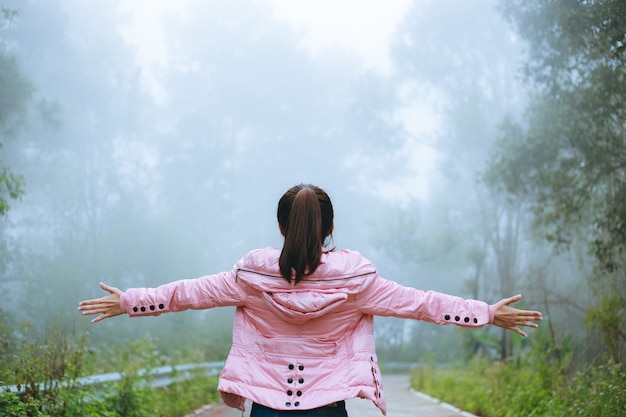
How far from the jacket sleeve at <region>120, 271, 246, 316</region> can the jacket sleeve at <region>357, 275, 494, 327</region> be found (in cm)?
57

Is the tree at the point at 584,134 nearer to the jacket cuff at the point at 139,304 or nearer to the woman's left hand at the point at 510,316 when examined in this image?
the woman's left hand at the point at 510,316

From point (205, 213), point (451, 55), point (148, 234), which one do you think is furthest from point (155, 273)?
point (451, 55)

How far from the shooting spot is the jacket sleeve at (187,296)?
139 inches

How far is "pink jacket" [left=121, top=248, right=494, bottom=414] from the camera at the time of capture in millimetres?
3400

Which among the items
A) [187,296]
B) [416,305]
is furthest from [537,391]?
[187,296]

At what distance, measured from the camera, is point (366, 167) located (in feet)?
122

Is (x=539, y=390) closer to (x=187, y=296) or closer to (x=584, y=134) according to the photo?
(x=584, y=134)

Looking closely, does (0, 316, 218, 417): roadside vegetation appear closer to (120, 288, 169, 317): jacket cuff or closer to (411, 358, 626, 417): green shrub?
(120, 288, 169, 317): jacket cuff

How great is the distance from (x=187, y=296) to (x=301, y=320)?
0.54m

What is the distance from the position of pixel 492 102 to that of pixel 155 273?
45.0 ft

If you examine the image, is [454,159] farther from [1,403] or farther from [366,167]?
[1,403]

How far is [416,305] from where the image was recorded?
3561 millimetres

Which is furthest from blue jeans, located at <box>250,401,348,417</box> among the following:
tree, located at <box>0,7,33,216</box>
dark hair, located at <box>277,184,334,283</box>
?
tree, located at <box>0,7,33,216</box>

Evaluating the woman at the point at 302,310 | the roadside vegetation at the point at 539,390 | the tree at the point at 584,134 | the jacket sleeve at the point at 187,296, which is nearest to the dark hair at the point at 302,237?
the woman at the point at 302,310
